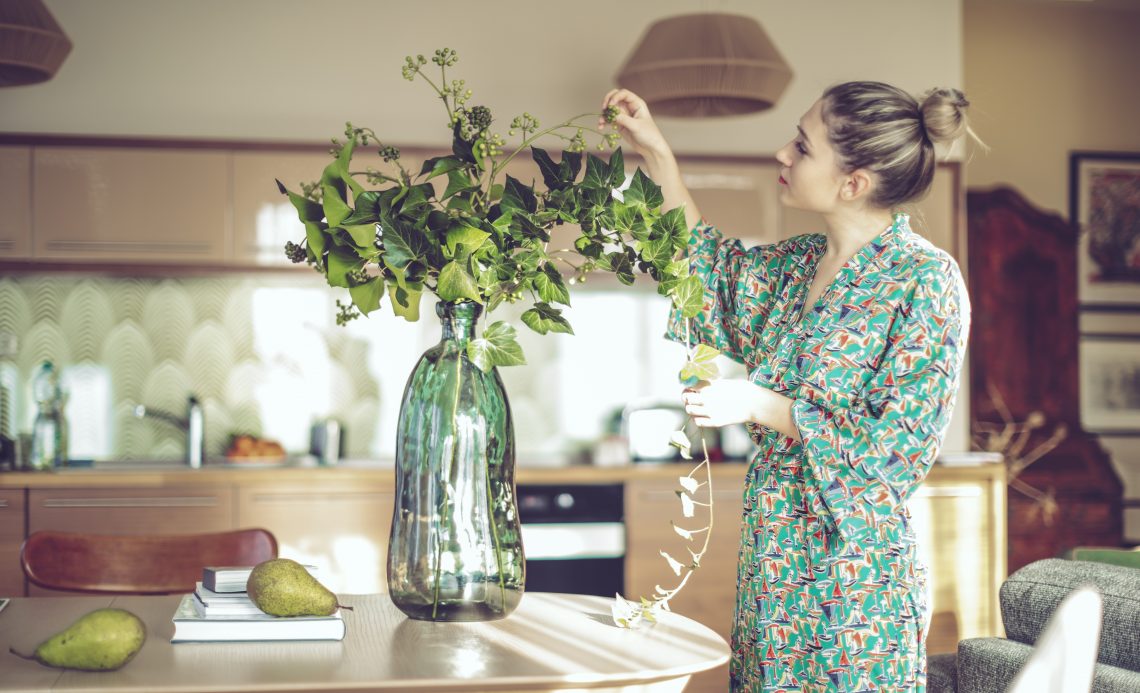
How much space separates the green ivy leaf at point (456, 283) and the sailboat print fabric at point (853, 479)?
0.50 meters

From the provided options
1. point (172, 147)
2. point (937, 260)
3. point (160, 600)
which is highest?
point (172, 147)

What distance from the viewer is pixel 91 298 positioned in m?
4.71

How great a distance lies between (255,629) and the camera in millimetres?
1593

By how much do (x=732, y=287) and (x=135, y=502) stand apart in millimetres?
2837

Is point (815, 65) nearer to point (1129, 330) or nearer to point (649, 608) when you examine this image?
point (1129, 330)

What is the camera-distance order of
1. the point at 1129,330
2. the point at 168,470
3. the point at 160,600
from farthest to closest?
the point at 1129,330
the point at 168,470
the point at 160,600

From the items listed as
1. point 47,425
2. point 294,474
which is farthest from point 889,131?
A: point 47,425

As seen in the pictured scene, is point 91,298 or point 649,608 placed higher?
point 91,298

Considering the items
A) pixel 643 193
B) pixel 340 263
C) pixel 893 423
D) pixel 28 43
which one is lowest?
pixel 893 423

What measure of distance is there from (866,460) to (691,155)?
3234mm

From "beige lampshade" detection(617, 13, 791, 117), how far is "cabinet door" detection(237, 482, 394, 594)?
69.4 inches

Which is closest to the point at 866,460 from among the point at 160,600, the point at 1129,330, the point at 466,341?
the point at 466,341

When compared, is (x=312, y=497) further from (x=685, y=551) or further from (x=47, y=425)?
(x=685, y=551)

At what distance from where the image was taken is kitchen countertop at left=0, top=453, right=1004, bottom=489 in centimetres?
410
